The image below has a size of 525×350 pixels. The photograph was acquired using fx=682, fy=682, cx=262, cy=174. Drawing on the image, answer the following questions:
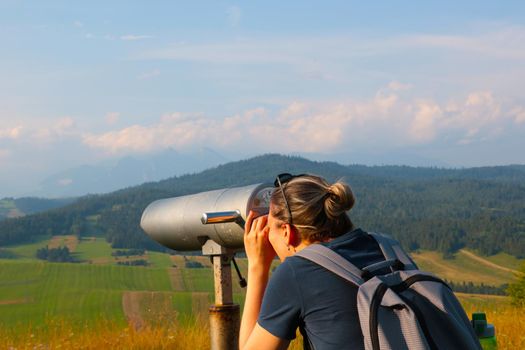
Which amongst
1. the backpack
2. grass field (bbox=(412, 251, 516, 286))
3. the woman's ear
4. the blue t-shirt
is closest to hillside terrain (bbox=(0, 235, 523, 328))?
grass field (bbox=(412, 251, 516, 286))

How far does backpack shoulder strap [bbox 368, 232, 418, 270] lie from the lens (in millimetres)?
2258

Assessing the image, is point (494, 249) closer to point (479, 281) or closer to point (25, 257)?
point (479, 281)

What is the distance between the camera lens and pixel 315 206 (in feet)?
7.53

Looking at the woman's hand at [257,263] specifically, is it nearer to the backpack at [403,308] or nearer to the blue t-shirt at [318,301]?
the blue t-shirt at [318,301]

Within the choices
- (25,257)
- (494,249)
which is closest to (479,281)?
(494,249)

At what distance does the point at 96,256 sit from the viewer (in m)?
84.6

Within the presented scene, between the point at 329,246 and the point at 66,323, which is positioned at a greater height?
the point at 329,246

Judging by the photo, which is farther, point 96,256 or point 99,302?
point 96,256

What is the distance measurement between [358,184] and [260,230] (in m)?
181

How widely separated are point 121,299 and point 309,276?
50.1 metres

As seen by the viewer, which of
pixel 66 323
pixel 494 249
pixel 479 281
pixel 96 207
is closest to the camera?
pixel 66 323

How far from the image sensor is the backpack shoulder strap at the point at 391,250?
2258 millimetres

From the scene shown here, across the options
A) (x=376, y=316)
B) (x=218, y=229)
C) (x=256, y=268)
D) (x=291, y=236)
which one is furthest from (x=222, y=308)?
(x=376, y=316)

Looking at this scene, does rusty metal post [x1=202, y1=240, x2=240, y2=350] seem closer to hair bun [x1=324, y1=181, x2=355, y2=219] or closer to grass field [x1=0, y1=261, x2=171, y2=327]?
hair bun [x1=324, y1=181, x2=355, y2=219]
